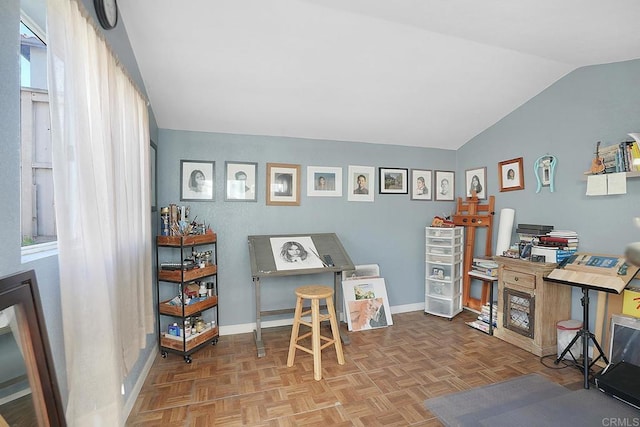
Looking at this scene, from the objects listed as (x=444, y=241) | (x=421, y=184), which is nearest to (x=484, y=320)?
(x=444, y=241)

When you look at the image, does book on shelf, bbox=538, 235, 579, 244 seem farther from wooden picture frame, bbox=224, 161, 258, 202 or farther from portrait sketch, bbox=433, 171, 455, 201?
wooden picture frame, bbox=224, 161, 258, 202

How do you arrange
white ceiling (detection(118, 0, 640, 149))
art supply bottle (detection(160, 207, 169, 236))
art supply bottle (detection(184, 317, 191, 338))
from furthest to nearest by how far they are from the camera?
art supply bottle (detection(160, 207, 169, 236)), art supply bottle (detection(184, 317, 191, 338)), white ceiling (detection(118, 0, 640, 149))

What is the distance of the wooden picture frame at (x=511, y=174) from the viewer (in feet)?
11.5

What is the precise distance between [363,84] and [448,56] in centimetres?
77

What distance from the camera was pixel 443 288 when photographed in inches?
Answer: 158

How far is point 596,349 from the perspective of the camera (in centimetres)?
276

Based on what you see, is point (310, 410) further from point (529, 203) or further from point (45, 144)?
point (529, 203)

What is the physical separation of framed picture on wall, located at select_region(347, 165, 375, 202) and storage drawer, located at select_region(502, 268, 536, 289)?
1.77 metres

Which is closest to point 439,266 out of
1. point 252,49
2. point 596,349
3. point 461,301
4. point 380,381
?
point 461,301

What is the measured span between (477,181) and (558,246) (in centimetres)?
141

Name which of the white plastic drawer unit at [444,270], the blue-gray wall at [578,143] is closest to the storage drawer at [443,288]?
the white plastic drawer unit at [444,270]

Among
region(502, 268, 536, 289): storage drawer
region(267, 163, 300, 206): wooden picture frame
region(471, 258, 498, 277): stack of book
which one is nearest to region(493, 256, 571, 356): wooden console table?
region(502, 268, 536, 289): storage drawer

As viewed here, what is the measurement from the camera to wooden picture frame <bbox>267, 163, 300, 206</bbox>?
11.8ft

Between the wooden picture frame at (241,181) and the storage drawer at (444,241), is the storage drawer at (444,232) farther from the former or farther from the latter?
the wooden picture frame at (241,181)
